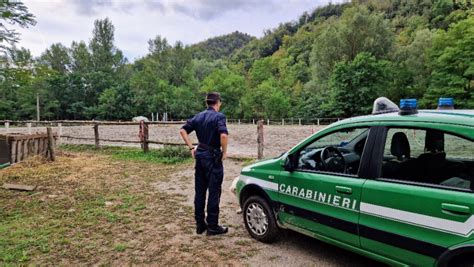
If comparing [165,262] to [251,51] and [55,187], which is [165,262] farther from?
[251,51]

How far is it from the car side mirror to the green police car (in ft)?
0.03

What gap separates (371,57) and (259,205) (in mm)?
34767

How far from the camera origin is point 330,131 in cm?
281

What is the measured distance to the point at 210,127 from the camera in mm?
3549

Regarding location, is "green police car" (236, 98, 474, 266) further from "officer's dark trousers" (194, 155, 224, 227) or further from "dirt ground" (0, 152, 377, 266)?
"officer's dark trousers" (194, 155, 224, 227)

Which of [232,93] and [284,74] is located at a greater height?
[284,74]

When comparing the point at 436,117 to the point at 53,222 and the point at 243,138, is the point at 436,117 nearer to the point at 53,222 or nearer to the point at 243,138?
the point at 53,222

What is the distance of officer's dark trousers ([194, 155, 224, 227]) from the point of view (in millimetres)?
3596

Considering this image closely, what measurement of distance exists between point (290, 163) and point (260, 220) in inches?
35.3

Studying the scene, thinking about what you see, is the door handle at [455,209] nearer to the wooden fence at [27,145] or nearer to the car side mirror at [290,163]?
the car side mirror at [290,163]

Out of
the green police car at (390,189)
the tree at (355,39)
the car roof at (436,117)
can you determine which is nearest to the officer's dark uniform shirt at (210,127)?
the green police car at (390,189)

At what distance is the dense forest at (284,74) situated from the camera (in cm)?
Answer: 2862

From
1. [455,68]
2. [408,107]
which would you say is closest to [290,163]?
[408,107]

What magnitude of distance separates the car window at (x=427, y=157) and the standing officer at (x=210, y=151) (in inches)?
71.7
